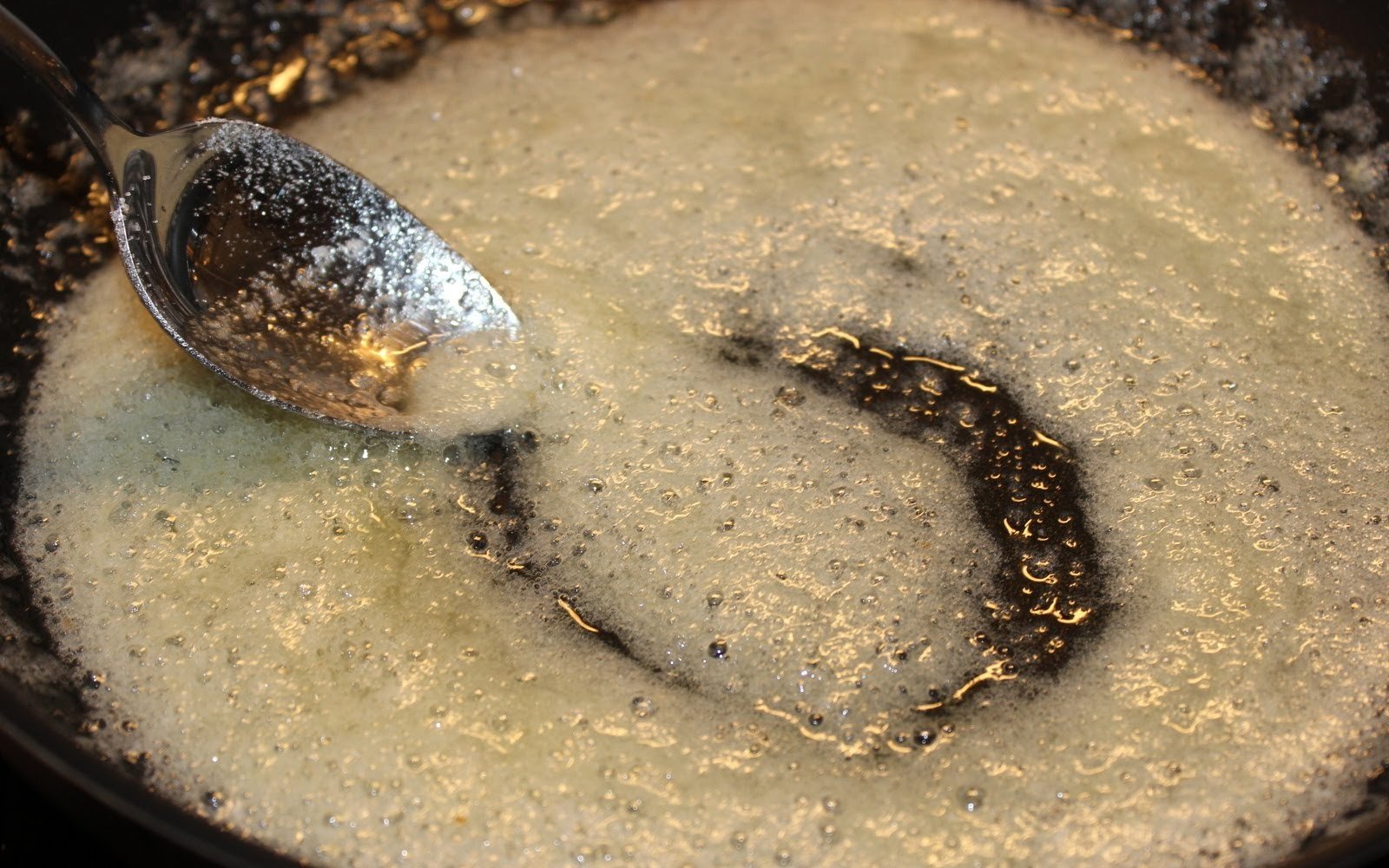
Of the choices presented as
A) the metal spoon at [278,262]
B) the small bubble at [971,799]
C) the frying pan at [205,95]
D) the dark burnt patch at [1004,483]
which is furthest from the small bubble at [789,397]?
the frying pan at [205,95]

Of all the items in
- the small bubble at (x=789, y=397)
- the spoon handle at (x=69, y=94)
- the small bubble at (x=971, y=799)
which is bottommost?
the small bubble at (x=971, y=799)

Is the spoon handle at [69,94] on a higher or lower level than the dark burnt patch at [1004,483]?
higher

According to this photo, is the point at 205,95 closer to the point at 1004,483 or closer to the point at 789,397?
the point at 789,397

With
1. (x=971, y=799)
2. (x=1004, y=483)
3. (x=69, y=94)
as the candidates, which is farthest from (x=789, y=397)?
(x=69, y=94)

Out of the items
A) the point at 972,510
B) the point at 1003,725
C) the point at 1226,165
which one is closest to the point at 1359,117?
the point at 1226,165

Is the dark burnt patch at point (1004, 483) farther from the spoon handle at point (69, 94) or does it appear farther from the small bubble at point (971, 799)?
the spoon handle at point (69, 94)

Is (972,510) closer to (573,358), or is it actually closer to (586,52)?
(573,358)

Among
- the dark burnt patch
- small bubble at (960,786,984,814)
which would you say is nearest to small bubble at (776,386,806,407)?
the dark burnt patch

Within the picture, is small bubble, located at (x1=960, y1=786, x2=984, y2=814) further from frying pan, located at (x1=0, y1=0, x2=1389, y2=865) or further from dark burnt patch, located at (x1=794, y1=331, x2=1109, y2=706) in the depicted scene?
frying pan, located at (x1=0, y1=0, x2=1389, y2=865)
